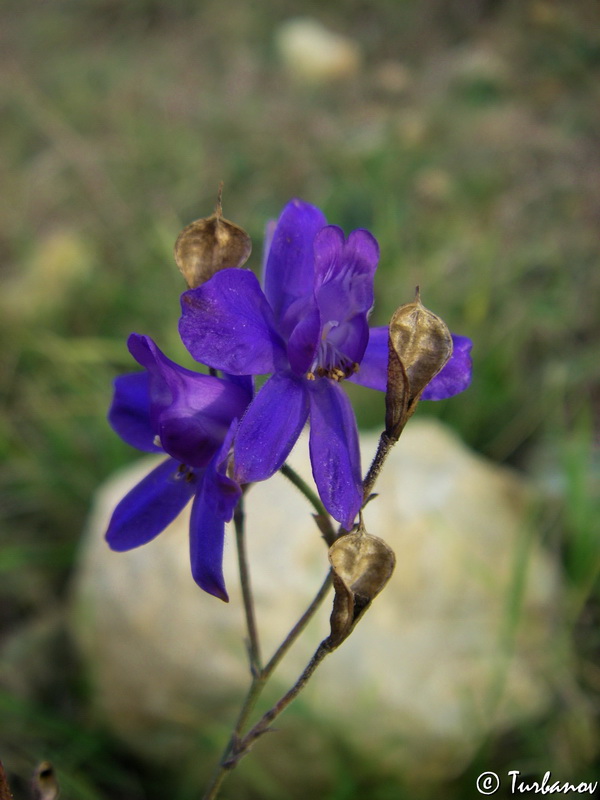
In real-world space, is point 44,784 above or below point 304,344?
below

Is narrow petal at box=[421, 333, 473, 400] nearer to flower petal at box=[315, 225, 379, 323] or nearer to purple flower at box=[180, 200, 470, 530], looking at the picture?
purple flower at box=[180, 200, 470, 530]

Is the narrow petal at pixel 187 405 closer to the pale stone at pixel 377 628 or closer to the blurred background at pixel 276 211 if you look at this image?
the blurred background at pixel 276 211

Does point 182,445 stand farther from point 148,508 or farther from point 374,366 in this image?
point 374,366

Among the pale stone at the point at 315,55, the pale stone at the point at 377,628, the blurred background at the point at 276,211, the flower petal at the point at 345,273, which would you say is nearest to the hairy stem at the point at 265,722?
the flower petal at the point at 345,273

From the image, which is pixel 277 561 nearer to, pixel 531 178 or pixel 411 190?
pixel 411 190

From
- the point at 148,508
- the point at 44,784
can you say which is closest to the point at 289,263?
the point at 148,508
